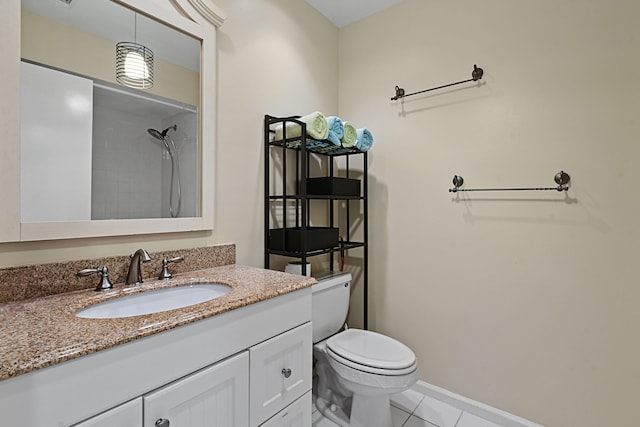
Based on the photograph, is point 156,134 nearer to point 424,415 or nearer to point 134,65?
point 134,65

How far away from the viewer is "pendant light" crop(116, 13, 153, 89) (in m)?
1.20

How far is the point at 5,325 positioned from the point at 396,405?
1822mm

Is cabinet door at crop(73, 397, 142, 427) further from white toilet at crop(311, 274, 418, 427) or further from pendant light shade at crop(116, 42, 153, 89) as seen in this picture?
pendant light shade at crop(116, 42, 153, 89)

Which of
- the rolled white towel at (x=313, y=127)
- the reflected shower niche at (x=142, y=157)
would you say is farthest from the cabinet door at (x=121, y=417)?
the rolled white towel at (x=313, y=127)

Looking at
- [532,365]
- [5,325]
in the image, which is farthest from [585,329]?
[5,325]

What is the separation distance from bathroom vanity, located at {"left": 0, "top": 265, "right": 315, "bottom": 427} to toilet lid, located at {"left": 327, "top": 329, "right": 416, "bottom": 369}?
13.8 inches

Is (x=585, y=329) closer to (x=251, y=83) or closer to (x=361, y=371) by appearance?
(x=361, y=371)

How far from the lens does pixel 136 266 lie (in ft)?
3.81

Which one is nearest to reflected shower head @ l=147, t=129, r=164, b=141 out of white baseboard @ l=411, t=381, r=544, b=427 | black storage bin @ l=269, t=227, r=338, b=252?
black storage bin @ l=269, t=227, r=338, b=252

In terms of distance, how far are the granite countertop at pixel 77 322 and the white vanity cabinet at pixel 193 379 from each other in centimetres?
2

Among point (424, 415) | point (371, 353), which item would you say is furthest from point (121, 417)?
point (424, 415)

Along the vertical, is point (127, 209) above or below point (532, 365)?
above

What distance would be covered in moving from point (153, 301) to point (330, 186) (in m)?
1.07

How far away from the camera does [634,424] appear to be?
52.7 inches
